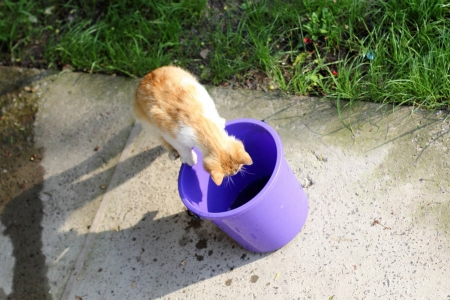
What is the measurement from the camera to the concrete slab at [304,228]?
2496 millimetres

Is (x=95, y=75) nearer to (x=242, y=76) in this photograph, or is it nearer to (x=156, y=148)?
(x=156, y=148)

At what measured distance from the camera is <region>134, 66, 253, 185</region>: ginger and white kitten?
7.50ft

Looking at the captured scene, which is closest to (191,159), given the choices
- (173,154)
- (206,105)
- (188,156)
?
(188,156)

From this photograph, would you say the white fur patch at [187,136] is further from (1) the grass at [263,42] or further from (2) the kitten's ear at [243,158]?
(1) the grass at [263,42]

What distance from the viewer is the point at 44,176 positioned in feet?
10.6

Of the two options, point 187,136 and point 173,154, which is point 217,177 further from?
point 173,154

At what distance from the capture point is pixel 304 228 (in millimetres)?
2646

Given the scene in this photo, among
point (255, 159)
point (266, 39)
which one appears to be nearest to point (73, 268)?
point (255, 159)

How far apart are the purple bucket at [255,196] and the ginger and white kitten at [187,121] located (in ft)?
0.38

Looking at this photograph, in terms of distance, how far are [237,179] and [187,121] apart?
0.51m

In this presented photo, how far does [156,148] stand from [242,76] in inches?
29.7

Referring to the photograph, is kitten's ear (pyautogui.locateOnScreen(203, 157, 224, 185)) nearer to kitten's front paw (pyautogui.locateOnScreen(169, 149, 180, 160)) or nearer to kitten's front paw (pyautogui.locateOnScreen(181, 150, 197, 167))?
kitten's front paw (pyautogui.locateOnScreen(181, 150, 197, 167))

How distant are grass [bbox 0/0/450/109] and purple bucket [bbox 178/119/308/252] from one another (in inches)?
27.9

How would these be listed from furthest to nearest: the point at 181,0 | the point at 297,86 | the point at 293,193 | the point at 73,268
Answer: the point at 181,0
the point at 297,86
the point at 73,268
the point at 293,193
